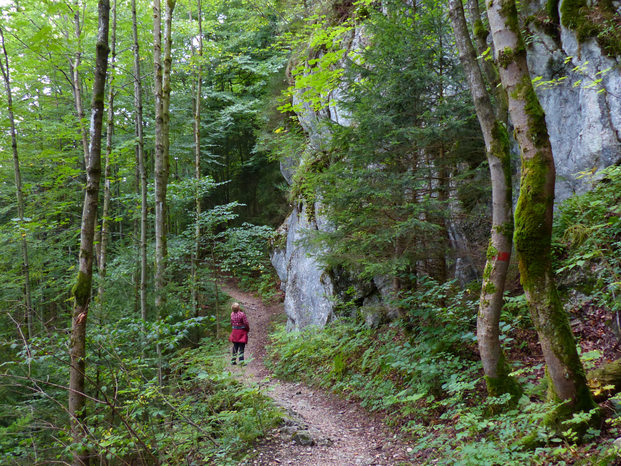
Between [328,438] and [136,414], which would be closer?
[136,414]

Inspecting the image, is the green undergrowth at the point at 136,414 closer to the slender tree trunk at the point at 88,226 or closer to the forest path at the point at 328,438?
the slender tree trunk at the point at 88,226

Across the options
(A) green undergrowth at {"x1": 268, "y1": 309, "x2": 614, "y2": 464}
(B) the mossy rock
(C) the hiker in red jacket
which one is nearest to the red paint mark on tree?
(A) green undergrowth at {"x1": 268, "y1": 309, "x2": 614, "y2": 464}

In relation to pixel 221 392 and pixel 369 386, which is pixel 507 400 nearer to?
pixel 369 386

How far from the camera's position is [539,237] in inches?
126

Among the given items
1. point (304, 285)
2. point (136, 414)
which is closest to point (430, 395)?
point (136, 414)

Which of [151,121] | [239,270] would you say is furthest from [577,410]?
[239,270]

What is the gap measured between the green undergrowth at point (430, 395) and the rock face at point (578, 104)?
11.2 feet

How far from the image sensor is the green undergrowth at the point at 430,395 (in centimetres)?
316

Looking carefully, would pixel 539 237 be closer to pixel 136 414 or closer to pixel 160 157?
pixel 136 414

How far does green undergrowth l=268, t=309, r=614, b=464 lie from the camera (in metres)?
3.16

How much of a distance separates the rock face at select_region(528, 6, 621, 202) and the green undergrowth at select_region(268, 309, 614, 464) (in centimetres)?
341

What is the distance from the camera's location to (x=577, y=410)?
10.2 feet

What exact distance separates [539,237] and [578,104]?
4584mm

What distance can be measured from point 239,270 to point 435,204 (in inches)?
601
